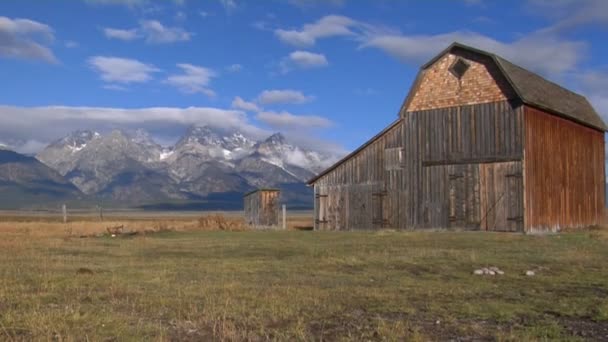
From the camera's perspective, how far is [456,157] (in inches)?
1474

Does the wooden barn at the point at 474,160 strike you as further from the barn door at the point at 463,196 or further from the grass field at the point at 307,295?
the grass field at the point at 307,295

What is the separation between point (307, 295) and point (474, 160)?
25.6 metres

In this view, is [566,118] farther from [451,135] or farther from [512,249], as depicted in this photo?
[512,249]

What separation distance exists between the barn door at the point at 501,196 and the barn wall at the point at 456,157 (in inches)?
2.1

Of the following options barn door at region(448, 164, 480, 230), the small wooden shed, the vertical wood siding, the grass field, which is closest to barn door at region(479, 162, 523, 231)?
the vertical wood siding

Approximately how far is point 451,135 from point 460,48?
4739 mm

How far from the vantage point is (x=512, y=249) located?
23547 millimetres

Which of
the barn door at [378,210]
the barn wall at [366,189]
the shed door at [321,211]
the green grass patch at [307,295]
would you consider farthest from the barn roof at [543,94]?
the green grass patch at [307,295]

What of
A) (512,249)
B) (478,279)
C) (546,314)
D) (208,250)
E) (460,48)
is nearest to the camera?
(546,314)

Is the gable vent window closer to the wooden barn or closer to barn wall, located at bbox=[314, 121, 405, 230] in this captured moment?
the wooden barn

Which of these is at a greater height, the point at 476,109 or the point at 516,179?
the point at 476,109

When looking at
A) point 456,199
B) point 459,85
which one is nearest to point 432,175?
point 456,199

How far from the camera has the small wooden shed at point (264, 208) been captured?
49562 millimetres

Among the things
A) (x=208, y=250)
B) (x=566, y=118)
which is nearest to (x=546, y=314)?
(x=208, y=250)
